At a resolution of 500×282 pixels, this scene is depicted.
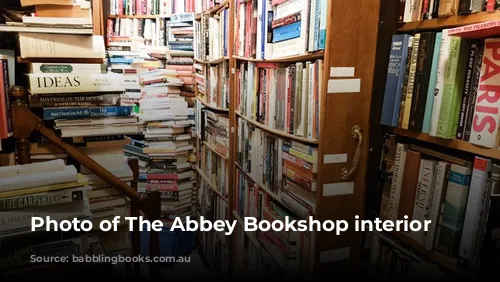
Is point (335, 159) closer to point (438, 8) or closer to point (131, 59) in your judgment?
point (438, 8)

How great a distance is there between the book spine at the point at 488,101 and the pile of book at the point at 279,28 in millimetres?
529

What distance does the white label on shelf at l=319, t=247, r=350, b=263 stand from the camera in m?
1.48

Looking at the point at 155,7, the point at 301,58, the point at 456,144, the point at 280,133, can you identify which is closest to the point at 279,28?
the point at 301,58

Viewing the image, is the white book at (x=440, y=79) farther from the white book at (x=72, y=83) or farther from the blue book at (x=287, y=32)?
the white book at (x=72, y=83)

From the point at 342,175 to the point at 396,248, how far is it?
12.3 inches

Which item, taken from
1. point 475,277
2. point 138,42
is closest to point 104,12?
point 138,42

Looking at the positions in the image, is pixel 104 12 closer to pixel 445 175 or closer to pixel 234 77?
pixel 234 77

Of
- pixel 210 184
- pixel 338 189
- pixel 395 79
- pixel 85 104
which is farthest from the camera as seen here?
pixel 210 184

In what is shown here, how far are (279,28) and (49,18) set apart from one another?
0.98 metres

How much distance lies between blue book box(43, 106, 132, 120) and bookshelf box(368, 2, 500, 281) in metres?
1.15

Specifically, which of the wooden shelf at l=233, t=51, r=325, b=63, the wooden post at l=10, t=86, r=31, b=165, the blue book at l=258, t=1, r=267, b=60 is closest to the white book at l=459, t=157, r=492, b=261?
the wooden shelf at l=233, t=51, r=325, b=63

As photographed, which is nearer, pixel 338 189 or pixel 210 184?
pixel 338 189

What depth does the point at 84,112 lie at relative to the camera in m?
1.67

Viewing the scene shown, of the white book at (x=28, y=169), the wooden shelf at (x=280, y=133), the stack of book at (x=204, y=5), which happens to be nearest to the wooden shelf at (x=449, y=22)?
the wooden shelf at (x=280, y=133)
